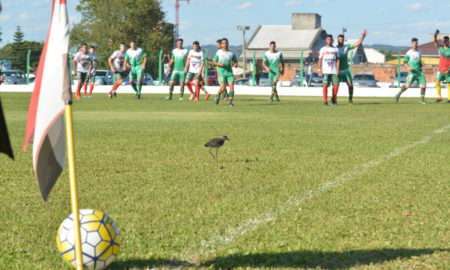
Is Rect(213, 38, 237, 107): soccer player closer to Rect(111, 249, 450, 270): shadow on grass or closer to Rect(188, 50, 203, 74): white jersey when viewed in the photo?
Rect(188, 50, 203, 74): white jersey

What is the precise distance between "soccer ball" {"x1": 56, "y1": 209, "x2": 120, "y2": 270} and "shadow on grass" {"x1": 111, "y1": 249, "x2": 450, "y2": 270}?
169 millimetres

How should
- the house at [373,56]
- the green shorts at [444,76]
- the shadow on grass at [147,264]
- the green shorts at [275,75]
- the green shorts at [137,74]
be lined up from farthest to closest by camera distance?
the house at [373,56] → the green shorts at [137,74] → the green shorts at [275,75] → the green shorts at [444,76] → the shadow on grass at [147,264]

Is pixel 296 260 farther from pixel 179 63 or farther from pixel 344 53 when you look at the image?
pixel 179 63

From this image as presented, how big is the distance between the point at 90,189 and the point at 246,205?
5.49 ft

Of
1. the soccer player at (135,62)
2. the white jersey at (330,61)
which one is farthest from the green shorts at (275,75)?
the soccer player at (135,62)

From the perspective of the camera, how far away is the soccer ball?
4.46m

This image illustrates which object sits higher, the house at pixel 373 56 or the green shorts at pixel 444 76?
the green shorts at pixel 444 76

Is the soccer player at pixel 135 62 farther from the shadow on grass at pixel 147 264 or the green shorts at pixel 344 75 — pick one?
the shadow on grass at pixel 147 264

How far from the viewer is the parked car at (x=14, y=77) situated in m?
49.8

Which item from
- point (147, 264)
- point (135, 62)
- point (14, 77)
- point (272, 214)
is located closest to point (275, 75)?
point (135, 62)

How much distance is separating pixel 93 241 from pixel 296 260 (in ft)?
3.87

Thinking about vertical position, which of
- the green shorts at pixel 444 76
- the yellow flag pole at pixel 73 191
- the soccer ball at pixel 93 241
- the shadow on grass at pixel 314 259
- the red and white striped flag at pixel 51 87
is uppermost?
the red and white striped flag at pixel 51 87

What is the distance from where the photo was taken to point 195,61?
29.6m

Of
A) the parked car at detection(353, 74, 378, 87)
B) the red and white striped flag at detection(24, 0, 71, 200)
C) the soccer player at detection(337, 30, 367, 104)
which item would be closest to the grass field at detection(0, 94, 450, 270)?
Result: the red and white striped flag at detection(24, 0, 71, 200)
